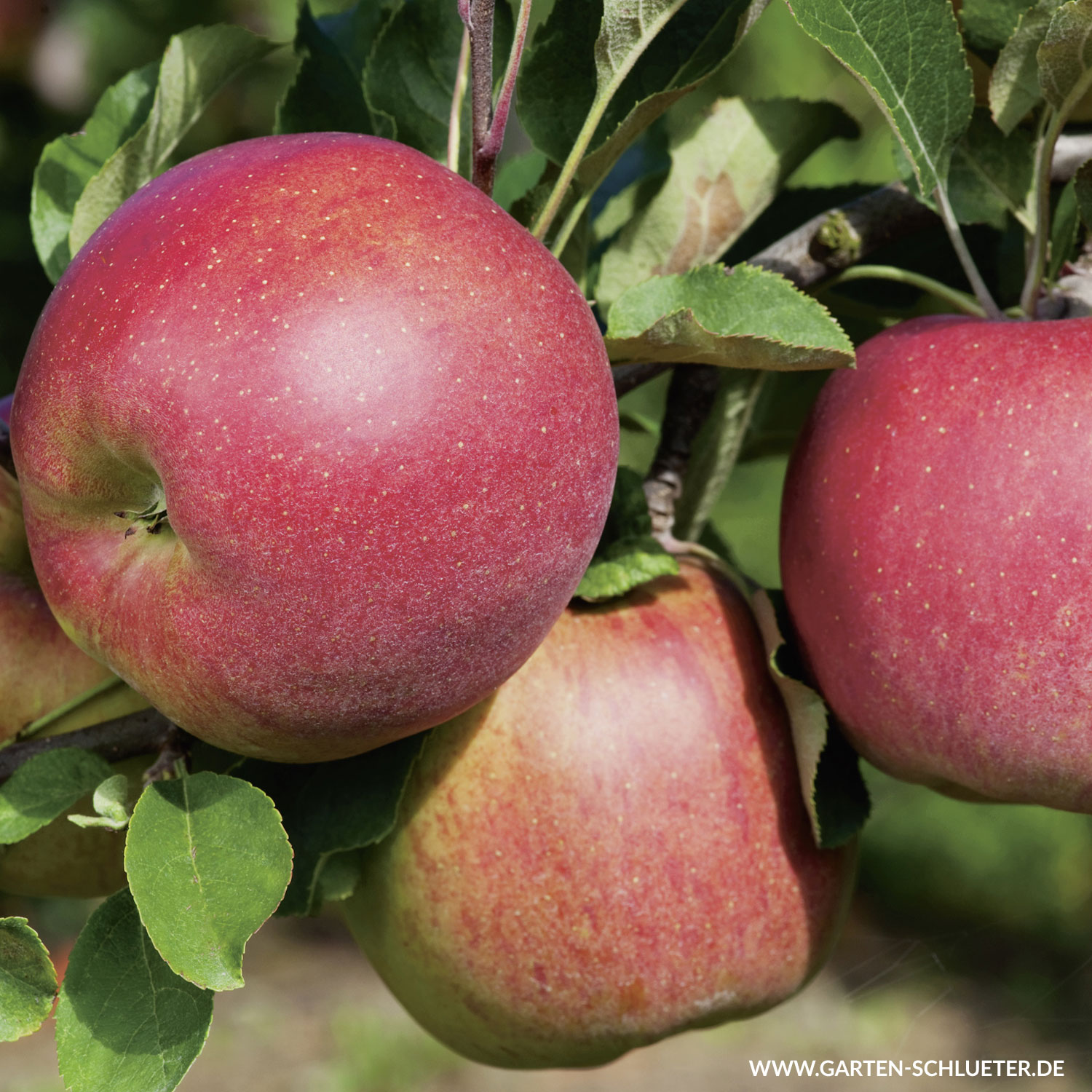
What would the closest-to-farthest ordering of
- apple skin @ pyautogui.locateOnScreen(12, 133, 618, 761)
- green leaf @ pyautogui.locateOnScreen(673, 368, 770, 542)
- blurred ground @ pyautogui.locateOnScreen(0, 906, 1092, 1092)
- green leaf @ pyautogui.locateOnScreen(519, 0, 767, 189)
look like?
1. apple skin @ pyautogui.locateOnScreen(12, 133, 618, 761)
2. green leaf @ pyautogui.locateOnScreen(519, 0, 767, 189)
3. green leaf @ pyautogui.locateOnScreen(673, 368, 770, 542)
4. blurred ground @ pyautogui.locateOnScreen(0, 906, 1092, 1092)

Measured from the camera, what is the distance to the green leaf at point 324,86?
65 cm

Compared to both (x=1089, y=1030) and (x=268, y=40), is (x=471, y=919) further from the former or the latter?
(x=1089, y=1030)

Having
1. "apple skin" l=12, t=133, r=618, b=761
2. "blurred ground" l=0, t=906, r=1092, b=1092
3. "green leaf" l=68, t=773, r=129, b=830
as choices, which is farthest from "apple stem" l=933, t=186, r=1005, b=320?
"blurred ground" l=0, t=906, r=1092, b=1092

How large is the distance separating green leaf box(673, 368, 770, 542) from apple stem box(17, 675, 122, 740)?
15.4 inches

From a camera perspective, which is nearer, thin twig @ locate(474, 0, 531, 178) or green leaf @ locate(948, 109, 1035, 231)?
thin twig @ locate(474, 0, 531, 178)

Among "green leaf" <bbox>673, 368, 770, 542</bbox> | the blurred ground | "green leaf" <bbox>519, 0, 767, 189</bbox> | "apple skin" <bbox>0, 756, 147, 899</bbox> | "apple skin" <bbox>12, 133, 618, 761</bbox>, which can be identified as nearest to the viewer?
"apple skin" <bbox>12, 133, 618, 761</bbox>

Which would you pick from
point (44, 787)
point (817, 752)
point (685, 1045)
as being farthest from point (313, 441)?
point (685, 1045)

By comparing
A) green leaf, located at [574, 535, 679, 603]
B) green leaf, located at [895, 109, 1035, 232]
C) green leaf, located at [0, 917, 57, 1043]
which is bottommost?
green leaf, located at [0, 917, 57, 1043]

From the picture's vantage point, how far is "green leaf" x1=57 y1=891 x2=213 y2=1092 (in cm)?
48

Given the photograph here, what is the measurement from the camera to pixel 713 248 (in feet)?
2.36

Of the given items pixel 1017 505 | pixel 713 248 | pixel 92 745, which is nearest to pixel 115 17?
pixel 713 248

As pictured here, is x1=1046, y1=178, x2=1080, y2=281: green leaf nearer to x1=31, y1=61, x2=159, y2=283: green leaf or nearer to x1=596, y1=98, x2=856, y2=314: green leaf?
x1=596, y1=98, x2=856, y2=314: green leaf

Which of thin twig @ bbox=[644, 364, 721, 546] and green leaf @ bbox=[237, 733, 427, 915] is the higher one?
thin twig @ bbox=[644, 364, 721, 546]

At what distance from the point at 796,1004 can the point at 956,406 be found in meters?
3.32
